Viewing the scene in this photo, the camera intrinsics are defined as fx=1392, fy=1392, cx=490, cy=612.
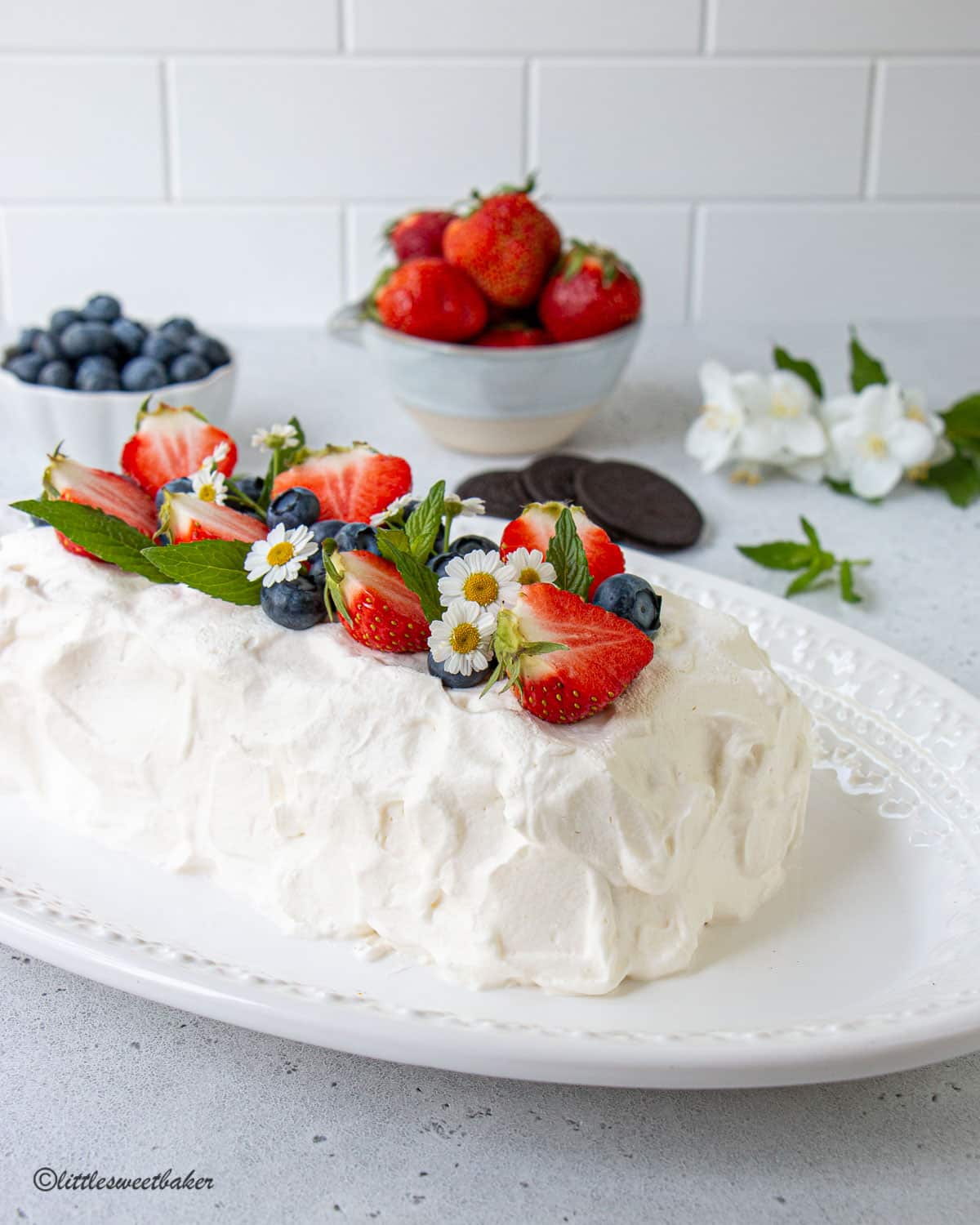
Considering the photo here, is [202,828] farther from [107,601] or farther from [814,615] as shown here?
[814,615]

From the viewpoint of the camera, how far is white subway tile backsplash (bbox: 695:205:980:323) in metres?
2.67

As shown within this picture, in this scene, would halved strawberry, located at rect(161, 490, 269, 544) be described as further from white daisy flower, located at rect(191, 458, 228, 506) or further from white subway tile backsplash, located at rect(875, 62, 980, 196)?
white subway tile backsplash, located at rect(875, 62, 980, 196)

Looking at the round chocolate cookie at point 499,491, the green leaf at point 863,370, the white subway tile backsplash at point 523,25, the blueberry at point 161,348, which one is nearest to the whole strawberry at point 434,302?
the round chocolate cookie at point 499,491

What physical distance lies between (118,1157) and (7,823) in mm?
379

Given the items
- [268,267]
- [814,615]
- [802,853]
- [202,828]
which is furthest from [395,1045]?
[268,267]

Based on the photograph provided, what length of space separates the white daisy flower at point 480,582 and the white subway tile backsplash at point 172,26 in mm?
1707

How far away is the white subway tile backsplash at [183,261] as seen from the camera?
2.62 m

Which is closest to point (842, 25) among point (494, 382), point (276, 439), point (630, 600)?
point (494, 382)

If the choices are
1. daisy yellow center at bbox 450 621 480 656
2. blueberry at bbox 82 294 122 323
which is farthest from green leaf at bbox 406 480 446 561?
blueberry at bbox 82 294 122 323

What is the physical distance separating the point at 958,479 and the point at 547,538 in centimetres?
109

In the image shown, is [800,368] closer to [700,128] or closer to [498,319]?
[498,319]

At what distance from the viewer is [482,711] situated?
107cm

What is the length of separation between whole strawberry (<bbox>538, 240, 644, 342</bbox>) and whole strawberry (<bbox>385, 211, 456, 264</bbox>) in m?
0.19

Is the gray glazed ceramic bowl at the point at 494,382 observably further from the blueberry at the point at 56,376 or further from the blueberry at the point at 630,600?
the blueberry at the point at 630,600
